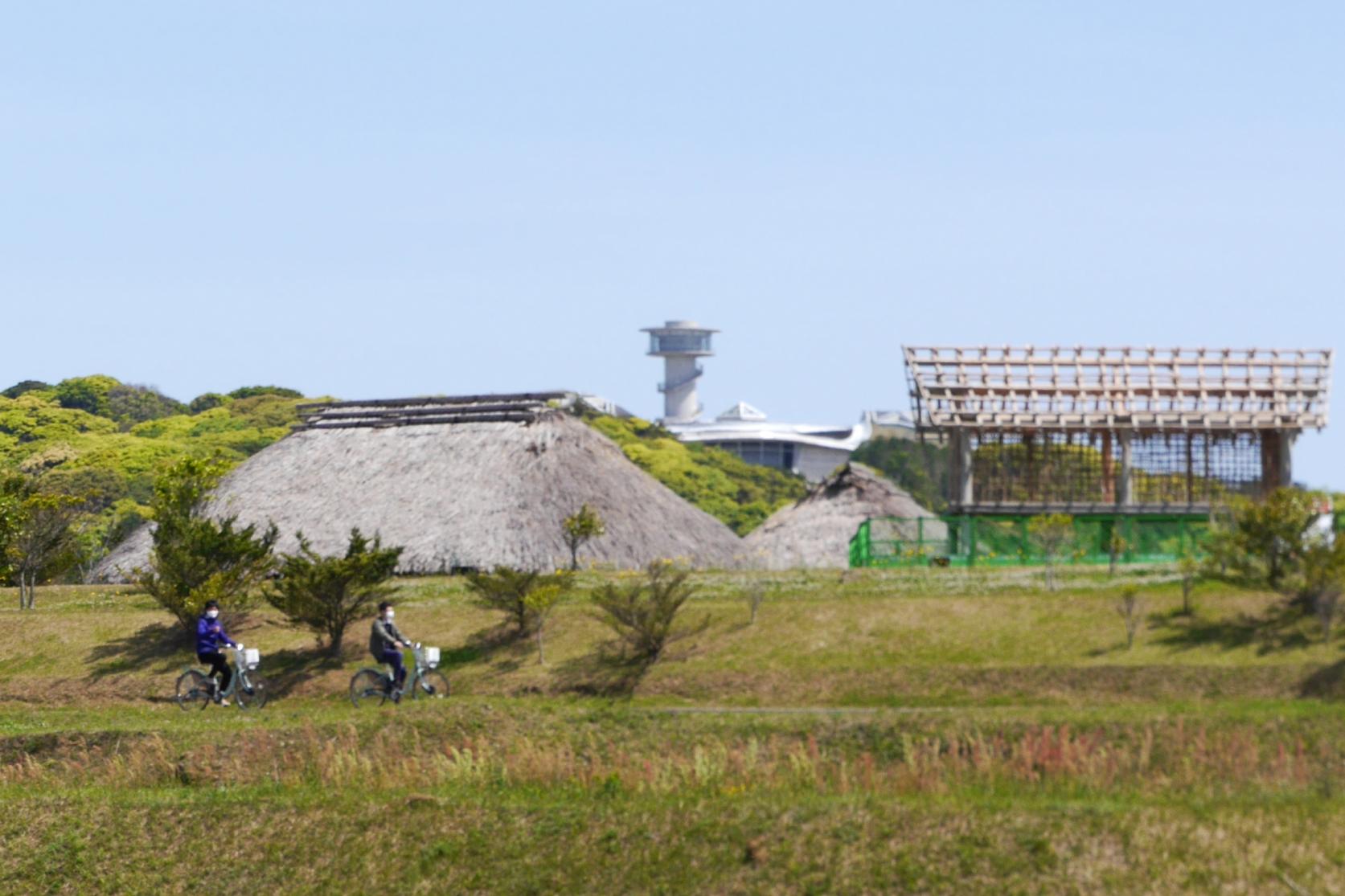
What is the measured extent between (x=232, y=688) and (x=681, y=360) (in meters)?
127

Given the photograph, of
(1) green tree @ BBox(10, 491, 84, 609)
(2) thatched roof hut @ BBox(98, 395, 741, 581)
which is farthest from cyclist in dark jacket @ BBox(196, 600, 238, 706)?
(2) thatched roof hut @ BBox(98, 395, 741, 581)

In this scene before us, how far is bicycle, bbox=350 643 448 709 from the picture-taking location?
26.6 m

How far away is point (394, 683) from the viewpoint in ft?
87.4

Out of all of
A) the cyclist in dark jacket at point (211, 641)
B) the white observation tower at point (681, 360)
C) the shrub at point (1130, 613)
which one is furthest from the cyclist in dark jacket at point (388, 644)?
the white observation tower at point (681, 360)

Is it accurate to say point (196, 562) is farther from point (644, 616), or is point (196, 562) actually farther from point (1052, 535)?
point (1052, 535)

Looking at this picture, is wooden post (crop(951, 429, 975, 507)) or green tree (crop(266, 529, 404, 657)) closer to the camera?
green tree (crop(266, 529, 404, 657))

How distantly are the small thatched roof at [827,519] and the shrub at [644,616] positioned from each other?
15948 millimetres

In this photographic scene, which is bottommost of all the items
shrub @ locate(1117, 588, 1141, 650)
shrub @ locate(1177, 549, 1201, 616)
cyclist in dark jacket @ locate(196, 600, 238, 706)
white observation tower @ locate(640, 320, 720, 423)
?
cyclist in dark jacket @ locate(196, 600, 238, 706)

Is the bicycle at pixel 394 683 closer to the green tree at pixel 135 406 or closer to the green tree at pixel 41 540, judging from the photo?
the green tree at pixel 41 540

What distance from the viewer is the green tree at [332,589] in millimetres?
31281

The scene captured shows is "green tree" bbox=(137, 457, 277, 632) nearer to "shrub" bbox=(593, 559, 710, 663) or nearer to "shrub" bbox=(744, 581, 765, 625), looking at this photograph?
"shrub" bbox=(593, 559, 710, 663)

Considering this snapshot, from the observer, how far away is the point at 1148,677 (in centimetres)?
2609

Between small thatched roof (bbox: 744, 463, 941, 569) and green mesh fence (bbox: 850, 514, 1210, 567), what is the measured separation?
823 centimetres

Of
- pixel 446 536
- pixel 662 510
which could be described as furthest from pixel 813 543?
pixel 446 536
